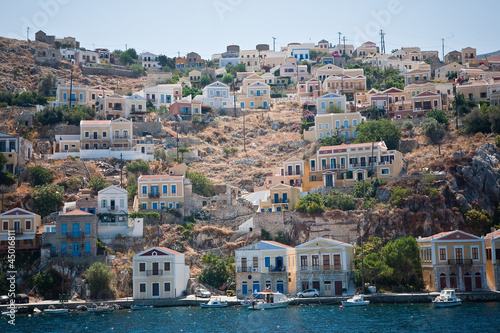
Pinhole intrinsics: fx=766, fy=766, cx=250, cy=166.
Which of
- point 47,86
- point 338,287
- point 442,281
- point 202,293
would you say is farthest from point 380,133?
point 47,86

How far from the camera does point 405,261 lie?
2581 inches

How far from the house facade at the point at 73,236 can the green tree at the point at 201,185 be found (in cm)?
1489

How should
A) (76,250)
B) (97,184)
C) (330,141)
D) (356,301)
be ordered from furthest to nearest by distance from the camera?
(330,141), (97,184), (76,250), (356,301)

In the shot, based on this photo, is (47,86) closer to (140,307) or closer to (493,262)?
(140,307)

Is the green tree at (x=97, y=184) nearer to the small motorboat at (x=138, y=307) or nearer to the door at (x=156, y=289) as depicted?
the door at (x=156, y=289)

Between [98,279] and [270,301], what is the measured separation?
595 inches

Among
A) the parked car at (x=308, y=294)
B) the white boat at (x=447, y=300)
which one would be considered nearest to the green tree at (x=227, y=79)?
the parked car at (x=308, y=294)

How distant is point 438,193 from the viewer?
74.1 meters

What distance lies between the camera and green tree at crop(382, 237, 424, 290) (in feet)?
215

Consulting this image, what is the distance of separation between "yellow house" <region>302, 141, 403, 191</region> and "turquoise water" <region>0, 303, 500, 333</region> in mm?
22072

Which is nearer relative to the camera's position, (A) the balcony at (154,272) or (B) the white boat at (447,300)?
(B) the white boat at (447,300)

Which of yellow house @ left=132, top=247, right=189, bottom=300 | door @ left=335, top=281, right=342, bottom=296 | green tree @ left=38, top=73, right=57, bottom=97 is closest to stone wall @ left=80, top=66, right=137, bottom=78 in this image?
green tree @ left=38, top=73, right=57, bottom=97

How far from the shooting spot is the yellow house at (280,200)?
→ 78.6 meters

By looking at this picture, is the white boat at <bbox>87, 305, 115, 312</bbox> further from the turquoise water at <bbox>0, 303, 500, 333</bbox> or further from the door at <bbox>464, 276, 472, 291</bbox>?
the door at <bbox>464, 276, 472, 291</bbox>
